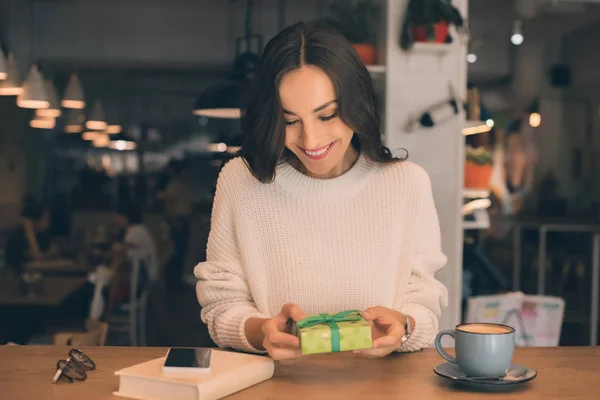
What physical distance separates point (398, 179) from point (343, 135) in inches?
8.0

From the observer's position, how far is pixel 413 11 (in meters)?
3.44

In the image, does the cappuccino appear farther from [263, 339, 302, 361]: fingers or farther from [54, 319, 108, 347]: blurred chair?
[54, 319, 108, 347]: blurred chair

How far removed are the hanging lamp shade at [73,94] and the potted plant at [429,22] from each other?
11.6 ft

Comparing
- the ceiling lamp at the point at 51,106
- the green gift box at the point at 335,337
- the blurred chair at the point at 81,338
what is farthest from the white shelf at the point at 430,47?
the ceiling lamp at the point at 51,106

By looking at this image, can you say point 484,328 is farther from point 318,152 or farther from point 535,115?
point 535,115

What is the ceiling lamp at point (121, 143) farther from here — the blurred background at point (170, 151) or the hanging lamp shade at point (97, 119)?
the hanging lamp shade at point (97, 119)

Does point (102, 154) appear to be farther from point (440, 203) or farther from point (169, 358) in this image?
point (169, 358)

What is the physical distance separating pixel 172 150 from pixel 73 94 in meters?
1.05

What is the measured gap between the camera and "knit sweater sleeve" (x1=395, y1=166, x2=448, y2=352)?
152cm

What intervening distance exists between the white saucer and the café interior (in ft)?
9.51

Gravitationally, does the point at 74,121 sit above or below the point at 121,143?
above

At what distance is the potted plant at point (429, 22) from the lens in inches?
134

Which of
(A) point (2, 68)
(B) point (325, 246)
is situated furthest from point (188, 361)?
(A) point (2, 68)

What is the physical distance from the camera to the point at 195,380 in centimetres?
111
